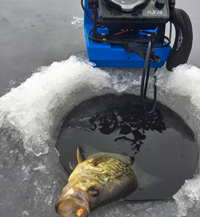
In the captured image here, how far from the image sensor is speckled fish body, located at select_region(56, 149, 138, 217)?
1.01 m

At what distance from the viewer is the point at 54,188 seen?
1.33 m

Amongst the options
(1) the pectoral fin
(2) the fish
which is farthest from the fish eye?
(1) the pectoral fin

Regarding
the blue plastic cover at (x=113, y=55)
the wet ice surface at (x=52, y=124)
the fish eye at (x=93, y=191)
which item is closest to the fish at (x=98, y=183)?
the fish eye at (x=93, y=191)

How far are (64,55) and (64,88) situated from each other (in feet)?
2.22

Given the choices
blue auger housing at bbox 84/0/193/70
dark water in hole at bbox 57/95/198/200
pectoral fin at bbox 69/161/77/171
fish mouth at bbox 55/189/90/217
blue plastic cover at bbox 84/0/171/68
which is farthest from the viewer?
blue plastic cover at bbox 84/0/171/68

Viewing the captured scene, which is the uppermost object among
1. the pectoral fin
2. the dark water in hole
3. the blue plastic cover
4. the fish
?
the blue plastic cover

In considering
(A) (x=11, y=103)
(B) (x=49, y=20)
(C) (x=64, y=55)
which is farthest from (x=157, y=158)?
(B) (x=49, y=20)

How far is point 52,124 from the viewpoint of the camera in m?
1.75

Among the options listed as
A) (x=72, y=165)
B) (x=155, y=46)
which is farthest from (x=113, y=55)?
(x=72, y=165)

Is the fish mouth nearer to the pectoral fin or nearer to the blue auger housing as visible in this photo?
the pectoral fin

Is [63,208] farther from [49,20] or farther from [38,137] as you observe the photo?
[49,20]

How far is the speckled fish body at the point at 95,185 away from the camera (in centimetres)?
101

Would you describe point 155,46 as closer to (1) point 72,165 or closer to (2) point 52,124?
(2) point 52,124

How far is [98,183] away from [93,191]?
0.06 metres
